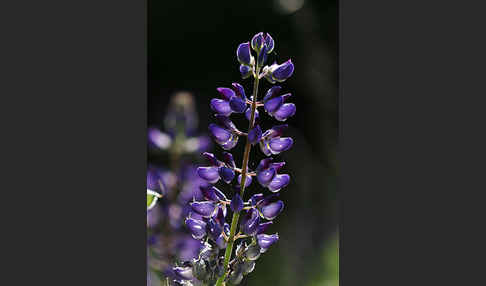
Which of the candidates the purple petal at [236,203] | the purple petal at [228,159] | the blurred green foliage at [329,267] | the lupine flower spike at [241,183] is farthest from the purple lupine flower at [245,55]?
the blurred green foliage at [329,267]

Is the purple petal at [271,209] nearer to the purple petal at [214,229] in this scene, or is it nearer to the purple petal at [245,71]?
the purple petal at [214,229]

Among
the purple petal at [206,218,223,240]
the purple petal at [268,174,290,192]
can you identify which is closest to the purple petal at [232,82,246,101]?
the purple petal at [268,174,290,192]

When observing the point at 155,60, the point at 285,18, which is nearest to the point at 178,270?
the point at 155,60

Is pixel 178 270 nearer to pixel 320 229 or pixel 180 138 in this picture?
pixel 180 138

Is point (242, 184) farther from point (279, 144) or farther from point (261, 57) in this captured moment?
point (261, 57)

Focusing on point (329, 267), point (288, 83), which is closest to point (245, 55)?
point (288, 83)

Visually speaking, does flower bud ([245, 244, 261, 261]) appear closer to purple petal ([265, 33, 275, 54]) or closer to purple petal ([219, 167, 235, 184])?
purple petal ([219, 167, 235, 184])
